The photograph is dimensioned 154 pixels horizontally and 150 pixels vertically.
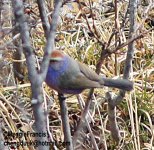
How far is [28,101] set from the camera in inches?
117

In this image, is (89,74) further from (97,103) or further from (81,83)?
(97,103)

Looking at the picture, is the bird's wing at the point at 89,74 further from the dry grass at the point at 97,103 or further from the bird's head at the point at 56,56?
the dry grass at the point at 97,103

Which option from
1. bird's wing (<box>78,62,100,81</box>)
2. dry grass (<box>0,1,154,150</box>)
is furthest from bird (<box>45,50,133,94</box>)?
dry grass (<box>0,1,154,150</box>)

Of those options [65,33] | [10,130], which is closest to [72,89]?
[10,130]

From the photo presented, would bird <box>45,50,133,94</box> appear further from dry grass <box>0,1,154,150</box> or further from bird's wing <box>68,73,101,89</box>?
dry grass <box>0,1,154,150</box>

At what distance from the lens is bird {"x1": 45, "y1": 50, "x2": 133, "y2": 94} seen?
1.88 metres

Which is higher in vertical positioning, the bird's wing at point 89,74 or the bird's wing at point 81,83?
the bird's wing at point 89,74

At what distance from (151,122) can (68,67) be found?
101 cm

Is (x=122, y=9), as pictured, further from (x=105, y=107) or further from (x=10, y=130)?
(x=10, y=130)

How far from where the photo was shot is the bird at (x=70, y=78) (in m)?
1.88

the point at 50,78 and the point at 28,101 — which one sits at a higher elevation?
the point at 50,78

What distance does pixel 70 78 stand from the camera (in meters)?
→ 2.00

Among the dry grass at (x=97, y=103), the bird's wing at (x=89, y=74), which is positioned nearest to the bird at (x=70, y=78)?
the bird's wing at (x=89, y=74)

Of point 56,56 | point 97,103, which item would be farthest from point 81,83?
point 97,103
